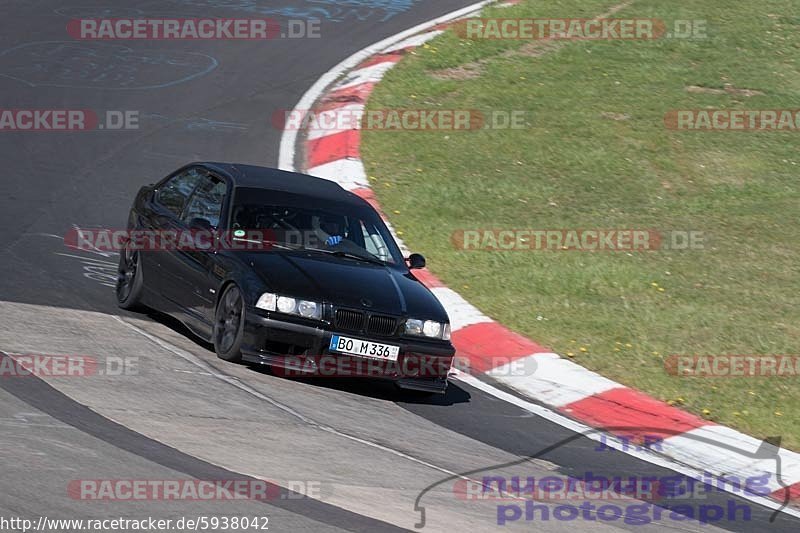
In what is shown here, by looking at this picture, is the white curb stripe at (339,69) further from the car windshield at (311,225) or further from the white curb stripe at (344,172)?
the car windshield at (311,225)

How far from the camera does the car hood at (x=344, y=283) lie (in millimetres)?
9156

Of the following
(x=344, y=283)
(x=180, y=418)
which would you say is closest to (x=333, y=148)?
(x=344, y=283)

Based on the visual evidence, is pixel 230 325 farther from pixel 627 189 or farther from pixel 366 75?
pixel 366 75

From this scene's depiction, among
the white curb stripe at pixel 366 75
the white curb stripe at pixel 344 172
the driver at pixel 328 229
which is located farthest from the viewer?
the white curb stripe at pixel 366 75

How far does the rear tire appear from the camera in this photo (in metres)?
10.4

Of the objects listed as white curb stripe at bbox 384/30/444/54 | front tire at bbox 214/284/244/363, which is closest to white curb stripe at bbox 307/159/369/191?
white curb stripe at bbox 384/30/444/54

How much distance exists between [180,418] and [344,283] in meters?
2.01

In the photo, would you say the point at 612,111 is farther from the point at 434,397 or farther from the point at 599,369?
the point at 434,397

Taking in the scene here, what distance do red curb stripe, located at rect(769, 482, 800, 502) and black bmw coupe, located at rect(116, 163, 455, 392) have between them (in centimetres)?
249

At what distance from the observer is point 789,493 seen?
8.73 meters

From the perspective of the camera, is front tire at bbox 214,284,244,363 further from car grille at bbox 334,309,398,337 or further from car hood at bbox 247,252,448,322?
car grille at bbox 334,309,398,337

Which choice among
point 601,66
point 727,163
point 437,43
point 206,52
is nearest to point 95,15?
point 206,52

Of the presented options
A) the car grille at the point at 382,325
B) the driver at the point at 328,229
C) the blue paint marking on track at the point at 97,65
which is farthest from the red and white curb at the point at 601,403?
the blue paint marking on track at the point at 97,65

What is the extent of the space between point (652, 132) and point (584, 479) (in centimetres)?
965
